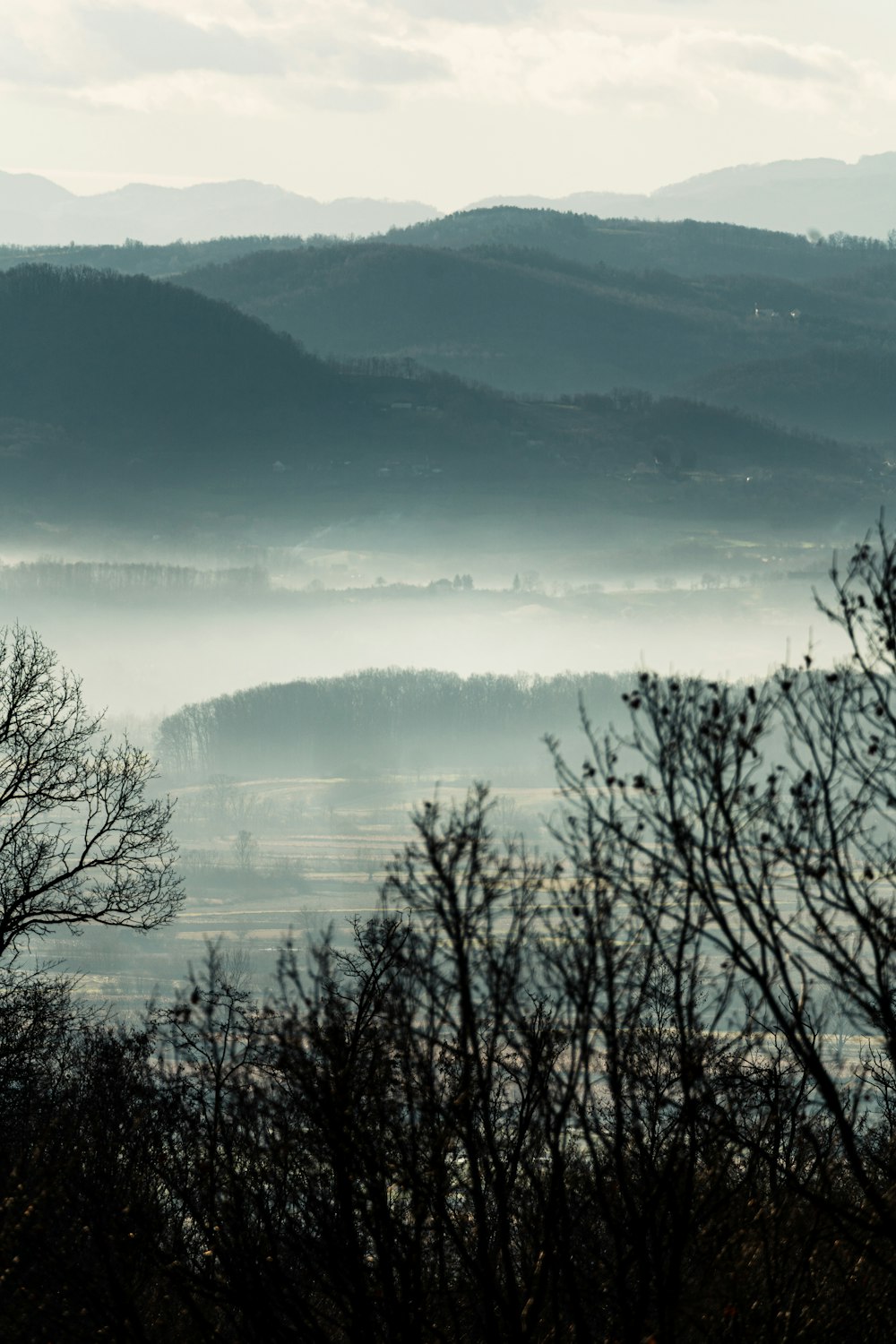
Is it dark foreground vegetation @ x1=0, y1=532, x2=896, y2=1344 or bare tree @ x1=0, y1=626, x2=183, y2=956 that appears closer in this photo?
dark foreground vegetation @ x1=0, y1=532, x2=896, y2=1344

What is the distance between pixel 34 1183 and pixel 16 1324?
294 centimetres

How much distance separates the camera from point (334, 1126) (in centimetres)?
1583

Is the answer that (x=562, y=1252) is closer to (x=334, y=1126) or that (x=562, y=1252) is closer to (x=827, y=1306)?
(x=334, y=1126)

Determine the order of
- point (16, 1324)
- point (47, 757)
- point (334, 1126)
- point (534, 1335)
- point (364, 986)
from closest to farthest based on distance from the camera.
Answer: point (334, 1126) → point (534, 1335) → point (16, 1324) → point (364, 986) → point (47, 757)

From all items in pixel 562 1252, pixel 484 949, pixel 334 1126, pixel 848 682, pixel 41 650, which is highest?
pixel 41 650

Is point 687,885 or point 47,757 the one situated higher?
point 47,757

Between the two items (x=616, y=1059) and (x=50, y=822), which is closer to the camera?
(x=616, y=1059)

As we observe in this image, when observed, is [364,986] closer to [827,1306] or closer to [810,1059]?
[827,1306]

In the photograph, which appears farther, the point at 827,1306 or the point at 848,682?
the point at 827,1306

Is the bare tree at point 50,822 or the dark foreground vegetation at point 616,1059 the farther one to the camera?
the bare tree at point 50,822

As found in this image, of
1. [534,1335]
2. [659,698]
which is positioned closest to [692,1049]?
[659,698]

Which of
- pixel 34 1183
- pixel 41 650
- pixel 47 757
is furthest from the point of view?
pixel 41 650

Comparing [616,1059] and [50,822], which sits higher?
[50,822]

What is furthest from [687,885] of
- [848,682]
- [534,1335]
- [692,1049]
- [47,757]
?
[47,757]
